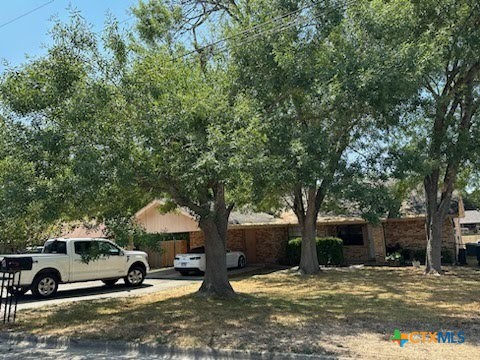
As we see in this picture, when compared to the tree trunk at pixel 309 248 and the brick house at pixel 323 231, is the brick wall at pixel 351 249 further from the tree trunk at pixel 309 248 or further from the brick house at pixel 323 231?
the tree trunk at pixel 309 248

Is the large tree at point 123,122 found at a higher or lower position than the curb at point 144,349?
higher

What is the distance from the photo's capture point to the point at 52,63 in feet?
25.6

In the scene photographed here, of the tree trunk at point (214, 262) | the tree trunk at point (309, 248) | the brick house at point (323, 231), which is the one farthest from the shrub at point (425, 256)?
the tree trunk at point (214, 262)

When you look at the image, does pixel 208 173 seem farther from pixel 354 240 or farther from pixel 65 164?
pixel 354 240

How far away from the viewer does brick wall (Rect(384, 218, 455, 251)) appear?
835 inches

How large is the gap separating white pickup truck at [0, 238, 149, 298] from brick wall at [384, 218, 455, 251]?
13648 mm

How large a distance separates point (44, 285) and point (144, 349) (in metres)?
8.13

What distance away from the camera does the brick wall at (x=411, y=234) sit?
21.2 m

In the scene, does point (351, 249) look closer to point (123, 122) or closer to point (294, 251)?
point (294, 251)

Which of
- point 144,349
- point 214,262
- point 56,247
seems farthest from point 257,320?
point 56,247

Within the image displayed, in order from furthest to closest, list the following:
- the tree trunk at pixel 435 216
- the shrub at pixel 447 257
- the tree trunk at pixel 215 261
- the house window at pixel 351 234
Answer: the house window at pixel 351 234 < the shrub at pixel 447 257 < the tree trunk at pixel 435 216 < the tree trunk at pixel 215 261

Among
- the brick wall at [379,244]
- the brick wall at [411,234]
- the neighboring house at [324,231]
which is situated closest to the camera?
the brick wall at [411,234]

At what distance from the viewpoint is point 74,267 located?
14.2 m

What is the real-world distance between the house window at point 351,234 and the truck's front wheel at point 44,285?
15758 millimetres
